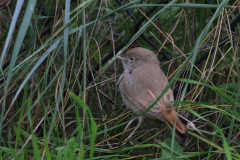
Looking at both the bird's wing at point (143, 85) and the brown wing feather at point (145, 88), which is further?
the bird's wing at point (143, 85)

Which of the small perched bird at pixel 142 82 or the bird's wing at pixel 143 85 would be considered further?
the bird's wing at pixel 143 85

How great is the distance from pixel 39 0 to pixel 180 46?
4.47ft

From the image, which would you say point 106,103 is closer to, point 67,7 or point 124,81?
point 124,81

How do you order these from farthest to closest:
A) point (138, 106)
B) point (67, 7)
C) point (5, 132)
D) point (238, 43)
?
point (5, 132) < point (138, 106) < point (238, 43) < point (67, 7)

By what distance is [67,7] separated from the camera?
1736 millimetres

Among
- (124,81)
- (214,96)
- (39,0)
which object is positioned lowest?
(214,96)

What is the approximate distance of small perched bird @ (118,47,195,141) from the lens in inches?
98.0

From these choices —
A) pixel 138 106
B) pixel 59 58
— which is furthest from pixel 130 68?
pixel 59 58

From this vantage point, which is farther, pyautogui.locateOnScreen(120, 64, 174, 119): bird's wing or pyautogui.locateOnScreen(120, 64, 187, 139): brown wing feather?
pyautogui.locateOnScreen(120, 64, 174, 119): bird's wing

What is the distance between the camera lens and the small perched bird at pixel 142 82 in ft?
8.17

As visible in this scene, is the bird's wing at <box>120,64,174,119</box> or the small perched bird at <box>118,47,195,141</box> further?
the bird's wing at <box>120,64,174,119</box>

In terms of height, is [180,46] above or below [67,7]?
below

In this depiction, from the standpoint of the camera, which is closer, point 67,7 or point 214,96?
point 67,7

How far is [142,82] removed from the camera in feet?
8.95
